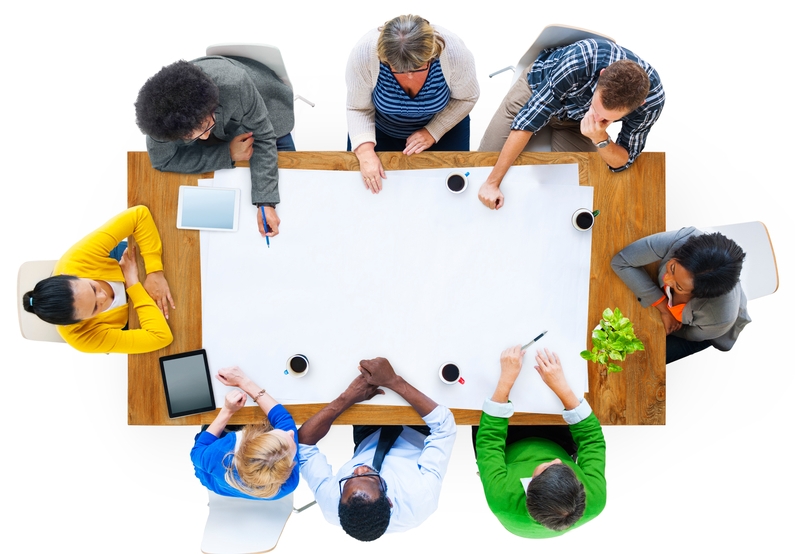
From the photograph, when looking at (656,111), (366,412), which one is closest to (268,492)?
(366,412)

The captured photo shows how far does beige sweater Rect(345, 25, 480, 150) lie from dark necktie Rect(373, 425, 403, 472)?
110 centimetres

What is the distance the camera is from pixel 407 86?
1.83 m

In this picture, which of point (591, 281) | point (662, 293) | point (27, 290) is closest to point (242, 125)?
point (27, 290)

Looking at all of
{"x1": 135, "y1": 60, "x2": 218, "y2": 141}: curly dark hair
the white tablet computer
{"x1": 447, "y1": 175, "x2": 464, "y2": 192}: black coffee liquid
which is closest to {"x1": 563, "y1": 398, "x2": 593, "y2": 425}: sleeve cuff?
{"x1": 447, "y1": 175, "x2": 464, "y2": 192}: black coffee liquid

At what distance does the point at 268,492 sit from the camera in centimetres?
184

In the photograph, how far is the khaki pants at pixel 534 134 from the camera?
2.04 m

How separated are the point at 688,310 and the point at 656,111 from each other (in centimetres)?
70

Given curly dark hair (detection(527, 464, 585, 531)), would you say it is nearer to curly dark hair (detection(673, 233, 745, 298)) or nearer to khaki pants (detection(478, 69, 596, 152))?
curly dark hair (detection(673, 233, 745, 298))

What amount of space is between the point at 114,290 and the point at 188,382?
417mm

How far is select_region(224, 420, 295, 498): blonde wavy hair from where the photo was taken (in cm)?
177

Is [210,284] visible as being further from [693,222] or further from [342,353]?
[693,222]

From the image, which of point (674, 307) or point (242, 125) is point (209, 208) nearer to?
point (242, 125)

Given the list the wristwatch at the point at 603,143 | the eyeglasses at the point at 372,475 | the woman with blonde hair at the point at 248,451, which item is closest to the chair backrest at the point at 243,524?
the woman with blonde hair at the point at 248,451

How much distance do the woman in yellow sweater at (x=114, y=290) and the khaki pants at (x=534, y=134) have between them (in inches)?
52.7
